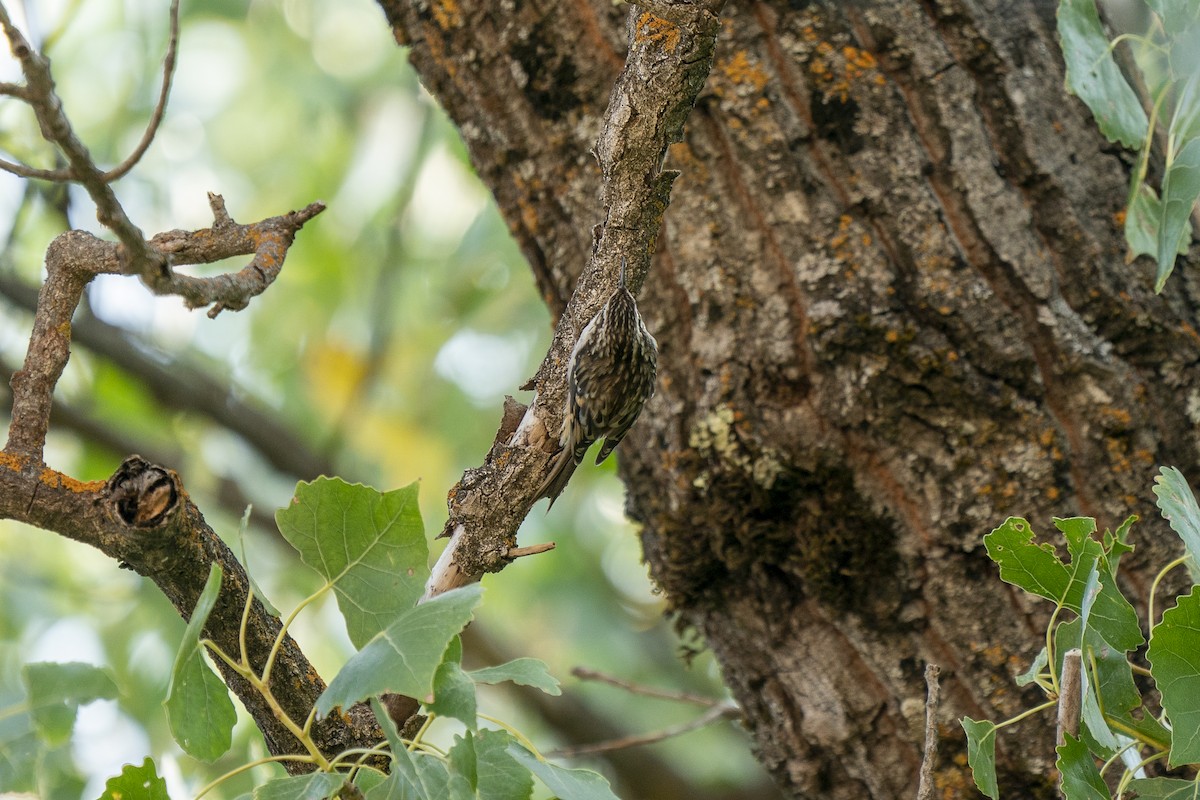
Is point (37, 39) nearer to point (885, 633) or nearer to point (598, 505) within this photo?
point (885, 633)

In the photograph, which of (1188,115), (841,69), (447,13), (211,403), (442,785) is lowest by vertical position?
(442,785)

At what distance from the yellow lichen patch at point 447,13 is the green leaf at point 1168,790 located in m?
1.90

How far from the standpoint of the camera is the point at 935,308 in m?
2.04

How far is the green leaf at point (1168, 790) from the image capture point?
130 centimetres

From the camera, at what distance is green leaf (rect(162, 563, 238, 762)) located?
3.89 feet

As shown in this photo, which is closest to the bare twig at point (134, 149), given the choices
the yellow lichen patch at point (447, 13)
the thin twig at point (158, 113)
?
the thin twig at point (158, 113)

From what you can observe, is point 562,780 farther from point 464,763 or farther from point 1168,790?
point 1168,790

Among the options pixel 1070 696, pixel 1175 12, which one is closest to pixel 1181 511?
pixel 1070 696

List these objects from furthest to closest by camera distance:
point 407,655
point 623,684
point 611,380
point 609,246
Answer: point 611,380 < point 623,684 < point 609,246 < point 407,655

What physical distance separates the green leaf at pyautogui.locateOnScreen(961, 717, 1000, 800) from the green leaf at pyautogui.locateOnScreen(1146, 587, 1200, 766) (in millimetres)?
224

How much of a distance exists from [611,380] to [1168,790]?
1483 mm

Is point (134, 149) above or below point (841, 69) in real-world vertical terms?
below

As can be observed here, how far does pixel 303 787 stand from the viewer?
3.88 ft

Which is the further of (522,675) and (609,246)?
(609,246)
